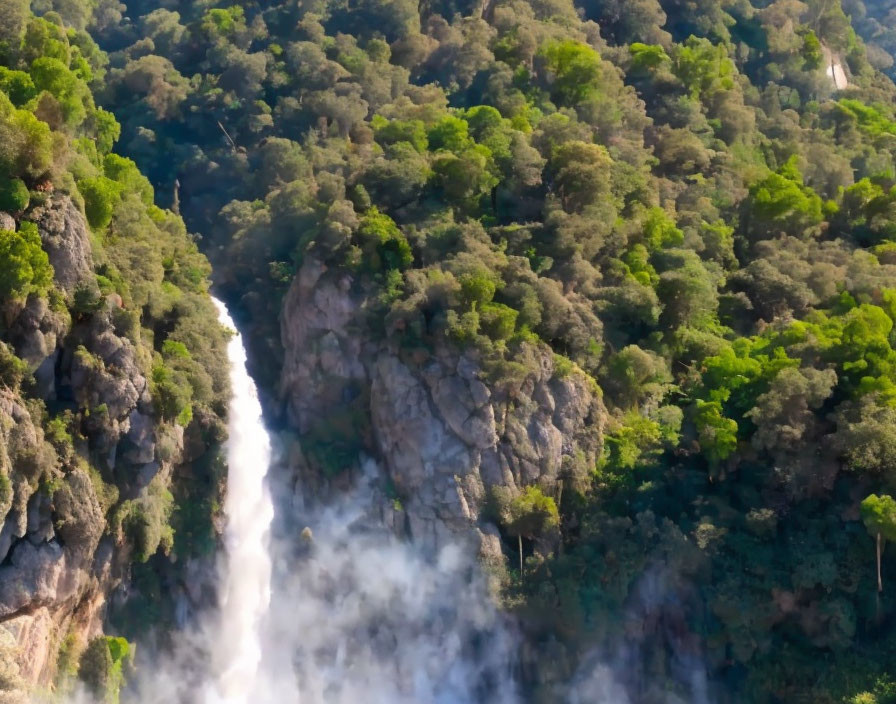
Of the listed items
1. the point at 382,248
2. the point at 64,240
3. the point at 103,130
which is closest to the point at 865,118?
the point at 382,248

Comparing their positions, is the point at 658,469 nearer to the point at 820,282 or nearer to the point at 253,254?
the point at 820,282

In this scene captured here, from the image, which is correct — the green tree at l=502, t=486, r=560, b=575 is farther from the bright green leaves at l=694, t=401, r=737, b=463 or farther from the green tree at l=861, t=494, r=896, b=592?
the green tree at l=861, t=494, r=896, b=592

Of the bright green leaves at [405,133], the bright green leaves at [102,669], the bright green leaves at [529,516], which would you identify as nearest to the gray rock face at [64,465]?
the bright green leaves at [102,669]

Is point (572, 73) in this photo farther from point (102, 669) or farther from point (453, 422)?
point (102, 669)

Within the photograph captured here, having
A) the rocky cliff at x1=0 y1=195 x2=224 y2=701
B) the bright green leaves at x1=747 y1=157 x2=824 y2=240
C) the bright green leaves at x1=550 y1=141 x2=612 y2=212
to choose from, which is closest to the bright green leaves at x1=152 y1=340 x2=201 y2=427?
the rocky cliff at x1=0 y1=195 x2=224 y2=701

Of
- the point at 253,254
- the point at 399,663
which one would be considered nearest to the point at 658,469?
the point at 399,663
